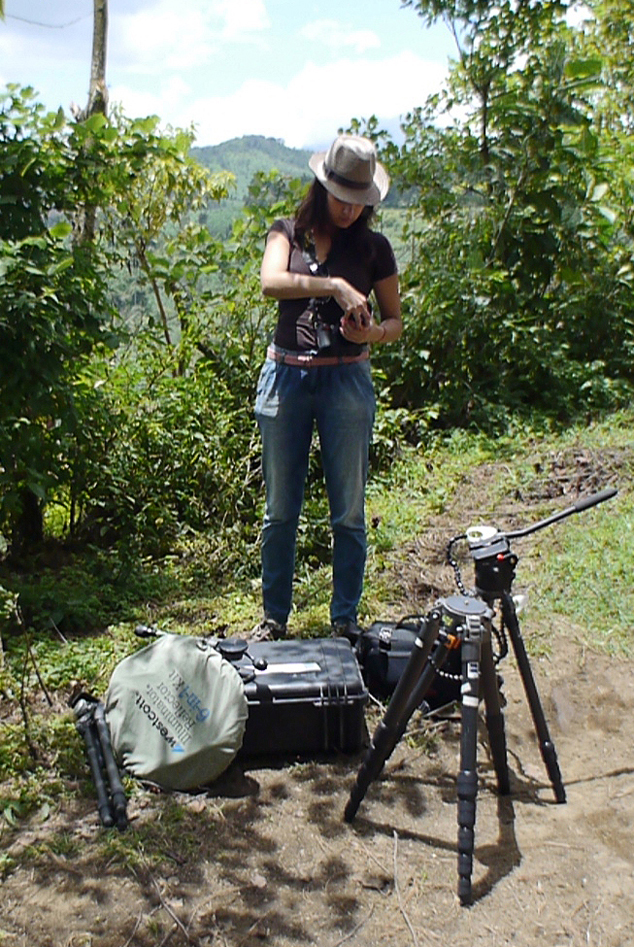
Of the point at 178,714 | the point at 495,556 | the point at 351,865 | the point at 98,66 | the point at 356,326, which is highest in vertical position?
the point at 98,66

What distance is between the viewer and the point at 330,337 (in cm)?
371

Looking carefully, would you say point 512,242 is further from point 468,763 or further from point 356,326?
point 468,763

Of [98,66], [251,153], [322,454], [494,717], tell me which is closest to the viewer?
[494,717]

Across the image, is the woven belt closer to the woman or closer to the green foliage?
the woman

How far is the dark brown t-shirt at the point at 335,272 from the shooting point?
3.73 m

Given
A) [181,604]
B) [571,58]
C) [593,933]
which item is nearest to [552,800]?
[593,933]

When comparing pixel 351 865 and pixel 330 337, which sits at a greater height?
pixel 330 337

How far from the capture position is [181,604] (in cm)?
514

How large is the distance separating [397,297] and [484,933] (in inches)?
99.8

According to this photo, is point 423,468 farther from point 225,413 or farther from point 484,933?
point 484,933

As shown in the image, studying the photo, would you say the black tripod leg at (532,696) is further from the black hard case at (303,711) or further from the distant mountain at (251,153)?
the distant mountain at (251,153)

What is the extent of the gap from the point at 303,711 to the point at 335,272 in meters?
1.80

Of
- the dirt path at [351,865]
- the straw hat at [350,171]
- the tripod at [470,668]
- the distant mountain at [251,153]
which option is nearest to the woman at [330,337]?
the straw hat at [350,171]

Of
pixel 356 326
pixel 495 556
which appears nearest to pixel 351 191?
pixel 356 326
